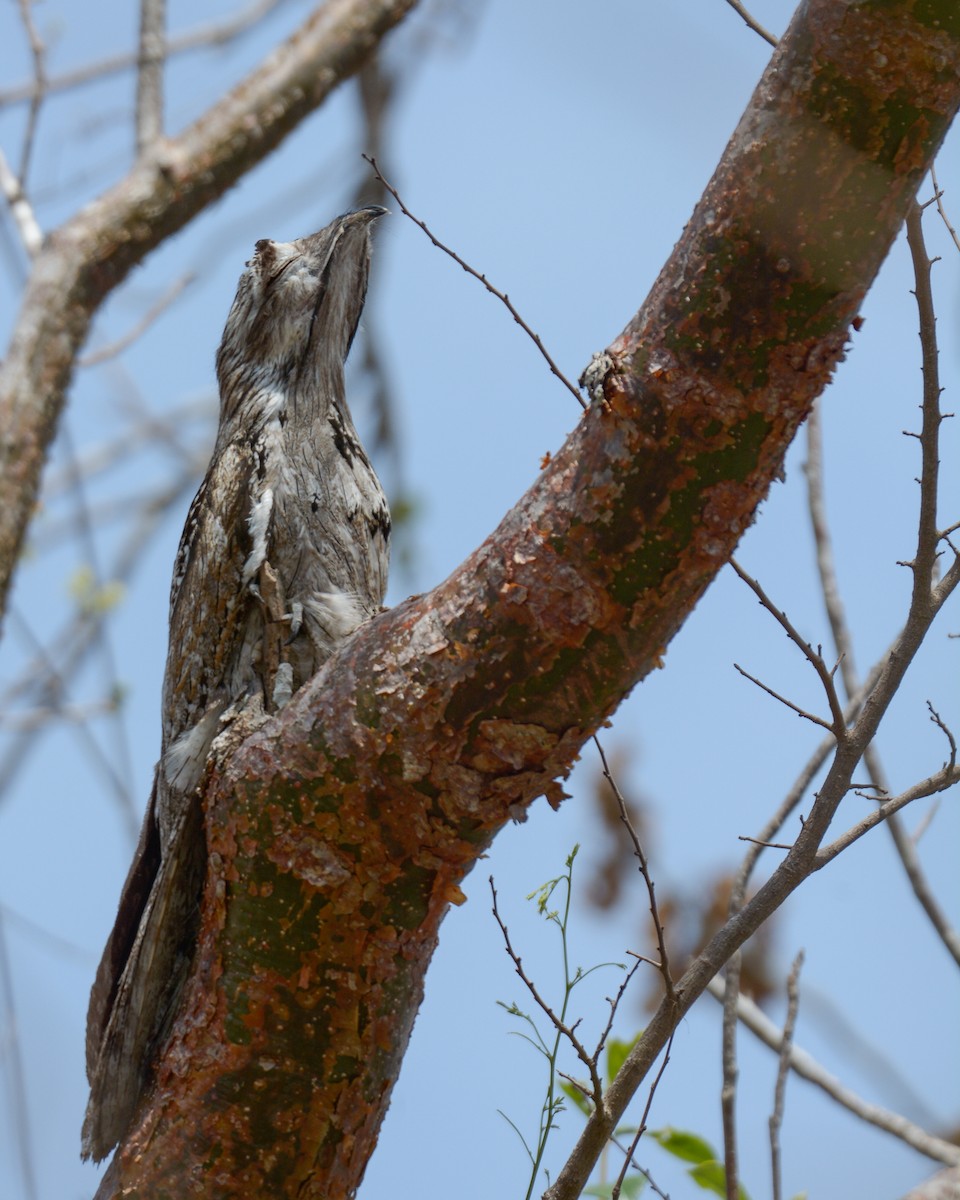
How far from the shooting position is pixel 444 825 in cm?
220

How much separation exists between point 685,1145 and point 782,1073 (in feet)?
1.99

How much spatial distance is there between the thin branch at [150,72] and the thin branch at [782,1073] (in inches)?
148

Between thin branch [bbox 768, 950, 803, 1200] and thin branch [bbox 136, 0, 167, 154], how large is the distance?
375cm

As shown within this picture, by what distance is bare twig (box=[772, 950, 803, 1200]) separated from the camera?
2213 mm

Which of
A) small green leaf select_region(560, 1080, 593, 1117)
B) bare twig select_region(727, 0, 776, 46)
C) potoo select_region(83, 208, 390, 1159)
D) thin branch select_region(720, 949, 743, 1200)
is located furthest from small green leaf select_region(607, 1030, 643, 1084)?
bare twig select_region(727, 0, 776, 46)

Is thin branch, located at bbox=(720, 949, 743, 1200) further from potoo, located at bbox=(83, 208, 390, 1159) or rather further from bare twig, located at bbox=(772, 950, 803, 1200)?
potoo, located at bbox=(83, 208, 390, 1159)

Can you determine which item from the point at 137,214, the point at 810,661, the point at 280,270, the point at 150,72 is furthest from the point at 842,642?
the point at 150,72

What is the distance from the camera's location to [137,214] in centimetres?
448

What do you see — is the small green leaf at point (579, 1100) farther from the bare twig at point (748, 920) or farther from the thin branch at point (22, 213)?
the thin branch at point (22, 213)

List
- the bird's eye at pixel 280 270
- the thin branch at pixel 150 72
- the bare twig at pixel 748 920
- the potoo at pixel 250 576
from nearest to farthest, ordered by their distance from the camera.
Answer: the bare twig at pixel 748 920
the potoo at pixel 250 576
the bird's eye at pixel 280 270
the thin branch at pixel 150 72

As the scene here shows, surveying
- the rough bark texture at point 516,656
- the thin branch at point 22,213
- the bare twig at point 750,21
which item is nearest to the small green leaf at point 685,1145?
the rough bark texture at point 516,656

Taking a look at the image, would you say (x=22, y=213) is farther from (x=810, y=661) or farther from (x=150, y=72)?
(x=810, y=661)

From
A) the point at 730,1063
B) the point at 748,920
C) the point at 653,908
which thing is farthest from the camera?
the point at 730,1063

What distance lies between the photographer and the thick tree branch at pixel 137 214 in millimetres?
4082
